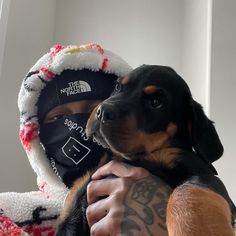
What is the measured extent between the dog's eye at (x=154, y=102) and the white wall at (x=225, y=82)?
0.88 meters

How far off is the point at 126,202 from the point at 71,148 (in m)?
0.30

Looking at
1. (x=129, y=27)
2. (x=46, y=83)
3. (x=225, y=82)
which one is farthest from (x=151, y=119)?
(x=129, y=27)

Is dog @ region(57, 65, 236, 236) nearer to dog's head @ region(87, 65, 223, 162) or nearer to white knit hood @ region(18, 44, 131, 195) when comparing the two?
dog's head @ region(87, 65, 223, 162)

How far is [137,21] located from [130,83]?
1562 mm

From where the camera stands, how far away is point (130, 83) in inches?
37.6

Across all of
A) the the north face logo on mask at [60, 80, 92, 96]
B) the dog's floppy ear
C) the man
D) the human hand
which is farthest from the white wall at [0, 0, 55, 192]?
the dog's floppy ear

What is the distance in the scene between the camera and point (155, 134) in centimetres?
89

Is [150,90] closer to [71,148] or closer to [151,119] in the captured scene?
[151,119]

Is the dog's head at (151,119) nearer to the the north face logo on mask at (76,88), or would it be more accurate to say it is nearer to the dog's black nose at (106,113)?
→ the dog's black nose at (106,113)

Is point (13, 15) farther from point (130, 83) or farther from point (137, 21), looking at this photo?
point (130, 83)

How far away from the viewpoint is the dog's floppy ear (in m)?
0.92

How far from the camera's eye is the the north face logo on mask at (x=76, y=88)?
3.92 ft

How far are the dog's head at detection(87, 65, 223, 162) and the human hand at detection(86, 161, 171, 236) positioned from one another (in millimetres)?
55

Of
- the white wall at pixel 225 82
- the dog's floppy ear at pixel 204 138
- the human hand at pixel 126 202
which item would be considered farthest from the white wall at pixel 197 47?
the human hand at pixel 126 202
